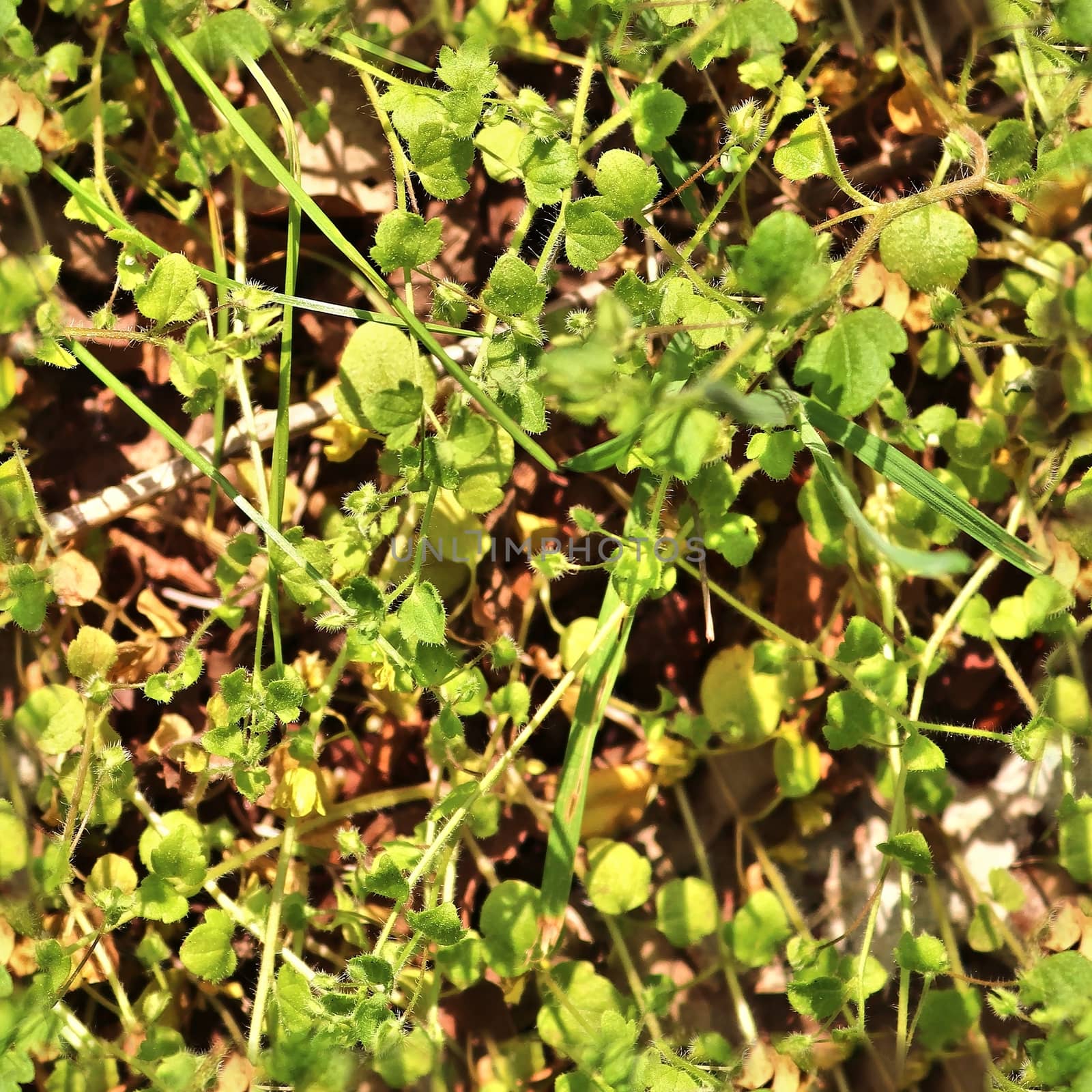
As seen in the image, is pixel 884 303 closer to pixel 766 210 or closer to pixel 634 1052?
pixel 766 210

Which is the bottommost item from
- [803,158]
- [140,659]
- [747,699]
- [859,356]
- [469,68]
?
[747,699]

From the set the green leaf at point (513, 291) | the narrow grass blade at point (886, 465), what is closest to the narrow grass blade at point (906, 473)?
the narrow grass blade at point (886, 465)

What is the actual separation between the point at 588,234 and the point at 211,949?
1.04 m

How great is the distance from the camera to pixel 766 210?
5.54ft

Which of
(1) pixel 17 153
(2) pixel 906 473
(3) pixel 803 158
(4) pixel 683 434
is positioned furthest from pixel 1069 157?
(1) pixel 17 153

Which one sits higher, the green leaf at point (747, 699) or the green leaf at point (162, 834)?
the green leaf at point (162, 834)

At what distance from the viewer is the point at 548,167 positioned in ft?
4.26

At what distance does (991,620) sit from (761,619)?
0.36 metres

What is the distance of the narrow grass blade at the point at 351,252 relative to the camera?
131 cm

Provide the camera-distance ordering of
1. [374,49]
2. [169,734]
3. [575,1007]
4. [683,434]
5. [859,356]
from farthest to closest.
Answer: [169,734], [575,1007], [374,49], [859,356], [683,434]

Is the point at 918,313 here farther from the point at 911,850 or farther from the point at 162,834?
Answer: the point at 162,834

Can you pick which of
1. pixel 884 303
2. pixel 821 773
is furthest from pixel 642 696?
pixel 884 303

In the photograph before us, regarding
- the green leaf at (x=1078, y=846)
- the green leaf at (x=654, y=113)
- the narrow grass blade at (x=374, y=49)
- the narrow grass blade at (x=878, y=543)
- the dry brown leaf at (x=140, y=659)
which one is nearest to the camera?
the narrow grass blade at (x=878, y=543)

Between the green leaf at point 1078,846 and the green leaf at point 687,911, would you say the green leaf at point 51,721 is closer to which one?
the green leaf at point 687,911
